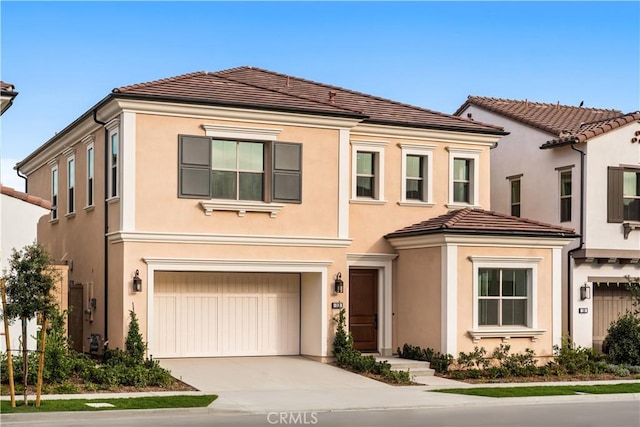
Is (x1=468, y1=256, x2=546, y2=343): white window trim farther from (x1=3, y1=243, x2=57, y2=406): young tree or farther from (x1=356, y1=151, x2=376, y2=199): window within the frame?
(x1=3, y1=243, x2=57, y2=406): young tree

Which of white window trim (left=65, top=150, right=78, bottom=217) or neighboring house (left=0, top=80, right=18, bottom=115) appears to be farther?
white window trim (left=65, top=150, right=78, bottom=217)

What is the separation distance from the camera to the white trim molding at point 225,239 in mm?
21328

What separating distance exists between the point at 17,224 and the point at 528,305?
482 inches

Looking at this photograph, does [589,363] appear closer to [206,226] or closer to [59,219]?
[206,226]

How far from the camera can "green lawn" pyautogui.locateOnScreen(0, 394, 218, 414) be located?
1538cm

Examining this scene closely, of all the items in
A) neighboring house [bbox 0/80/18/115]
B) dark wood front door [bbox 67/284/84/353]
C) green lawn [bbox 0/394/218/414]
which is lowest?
green lawn [bbox 0/394/218/414]

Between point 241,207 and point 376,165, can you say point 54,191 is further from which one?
point 376,165

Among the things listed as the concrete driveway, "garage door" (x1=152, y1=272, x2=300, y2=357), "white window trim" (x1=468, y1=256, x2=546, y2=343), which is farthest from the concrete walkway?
"white window trim" (x1=468, y1=256, x2=546, y2=343)

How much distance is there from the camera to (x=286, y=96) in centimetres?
2334

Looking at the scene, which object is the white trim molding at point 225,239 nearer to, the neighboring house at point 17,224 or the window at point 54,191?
the neighboring house at point 17,224

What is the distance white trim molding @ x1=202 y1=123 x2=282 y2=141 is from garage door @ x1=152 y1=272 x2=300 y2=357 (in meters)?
3.43

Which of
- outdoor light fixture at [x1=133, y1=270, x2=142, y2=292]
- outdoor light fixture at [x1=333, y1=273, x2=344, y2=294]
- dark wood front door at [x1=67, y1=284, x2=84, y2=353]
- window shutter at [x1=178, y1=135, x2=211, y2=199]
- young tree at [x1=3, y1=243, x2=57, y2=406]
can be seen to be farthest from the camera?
dark wood front door at [x1=67, y1=284, x2=84, y2=353]

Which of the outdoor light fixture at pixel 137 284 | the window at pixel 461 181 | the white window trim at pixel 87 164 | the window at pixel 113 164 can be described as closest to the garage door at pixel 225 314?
the outdoor light fixture at pixel 137 284

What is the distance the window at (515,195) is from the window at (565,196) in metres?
2.03
